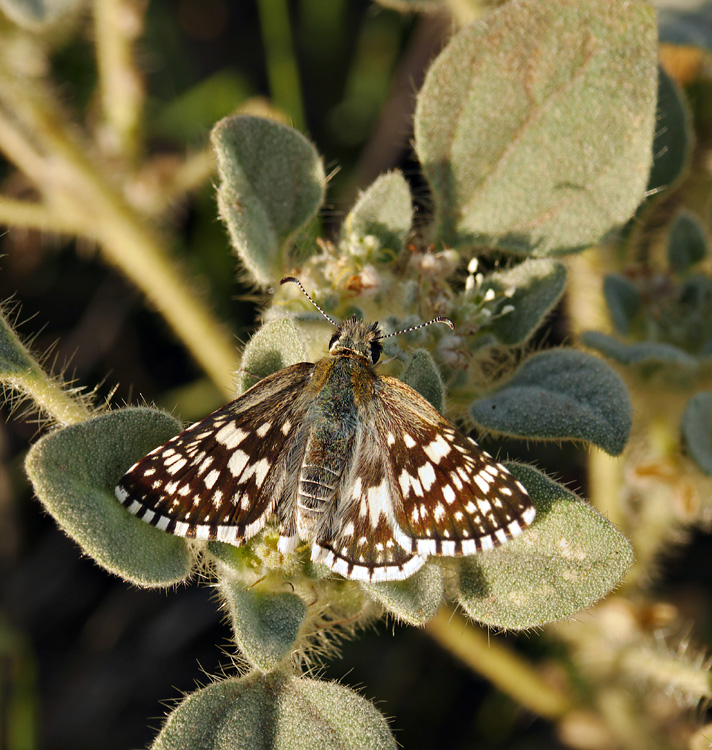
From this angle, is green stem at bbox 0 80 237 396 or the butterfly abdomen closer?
the butterfly abdomen

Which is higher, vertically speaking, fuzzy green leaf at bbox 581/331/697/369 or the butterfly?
the butterfly

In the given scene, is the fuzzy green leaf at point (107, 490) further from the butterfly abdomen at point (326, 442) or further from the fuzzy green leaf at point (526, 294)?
the fuzzy green leaf at point (526, 294)

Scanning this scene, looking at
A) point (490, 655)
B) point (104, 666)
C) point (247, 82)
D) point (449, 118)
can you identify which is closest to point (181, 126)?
point (247, 82)

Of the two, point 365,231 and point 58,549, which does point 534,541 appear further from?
point 58,549

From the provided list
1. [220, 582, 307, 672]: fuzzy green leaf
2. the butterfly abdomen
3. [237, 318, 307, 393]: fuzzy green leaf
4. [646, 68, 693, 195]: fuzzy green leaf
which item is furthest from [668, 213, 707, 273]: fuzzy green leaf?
[220, 582, 307, 672]: fuzzy green leaf

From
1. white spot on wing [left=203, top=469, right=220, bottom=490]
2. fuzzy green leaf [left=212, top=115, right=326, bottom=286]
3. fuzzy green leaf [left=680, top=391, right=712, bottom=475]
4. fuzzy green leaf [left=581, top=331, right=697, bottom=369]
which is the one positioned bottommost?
fuzzy green leaf [left=680, top=391, right=712, bottom=475]

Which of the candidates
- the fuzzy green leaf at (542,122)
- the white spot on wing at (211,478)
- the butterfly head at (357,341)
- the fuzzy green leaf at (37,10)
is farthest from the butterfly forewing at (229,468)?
the fuzzy green leaf at (37,10)

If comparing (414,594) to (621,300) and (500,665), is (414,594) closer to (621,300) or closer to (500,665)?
(500,665)

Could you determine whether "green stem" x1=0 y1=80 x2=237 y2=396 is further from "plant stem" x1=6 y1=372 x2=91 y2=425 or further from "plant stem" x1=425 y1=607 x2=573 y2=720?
"plant stem" x1=425 y1=607 x2=573 y2=720
